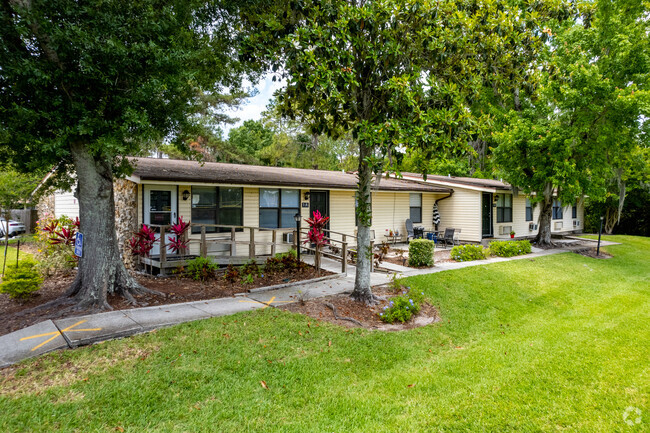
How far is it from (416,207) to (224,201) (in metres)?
9.67

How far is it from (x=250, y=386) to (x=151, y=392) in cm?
101

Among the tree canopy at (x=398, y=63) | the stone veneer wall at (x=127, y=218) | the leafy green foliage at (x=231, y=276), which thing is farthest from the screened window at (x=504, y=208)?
the stone veneer wall at (x=127, y=218)

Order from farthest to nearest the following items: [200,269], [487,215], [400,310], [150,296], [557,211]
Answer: [557,211], [487,215], [200,269], [150,296], [400,310]

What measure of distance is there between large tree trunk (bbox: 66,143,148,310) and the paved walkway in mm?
652

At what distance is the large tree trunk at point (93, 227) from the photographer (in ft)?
20.1

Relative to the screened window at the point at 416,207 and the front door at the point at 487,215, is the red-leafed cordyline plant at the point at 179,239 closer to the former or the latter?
the screened window at the point at 416,207

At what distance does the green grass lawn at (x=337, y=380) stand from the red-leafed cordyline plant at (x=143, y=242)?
4329 millimetres

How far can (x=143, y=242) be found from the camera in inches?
352

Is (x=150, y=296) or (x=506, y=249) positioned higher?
(x=506, y=249)

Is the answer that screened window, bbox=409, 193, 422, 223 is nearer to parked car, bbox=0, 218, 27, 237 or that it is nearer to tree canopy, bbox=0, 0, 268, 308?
tree canopy, bbox=0, 0, 268, 308

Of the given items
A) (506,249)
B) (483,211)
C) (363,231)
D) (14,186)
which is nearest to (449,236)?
(506,249)

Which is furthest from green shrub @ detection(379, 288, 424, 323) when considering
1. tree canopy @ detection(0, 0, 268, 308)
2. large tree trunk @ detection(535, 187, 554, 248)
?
large tree trunk @ detection(535, 187, 554, 248)

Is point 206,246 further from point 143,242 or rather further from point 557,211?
point 557,211

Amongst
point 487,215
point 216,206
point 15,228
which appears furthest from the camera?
point 15,228
